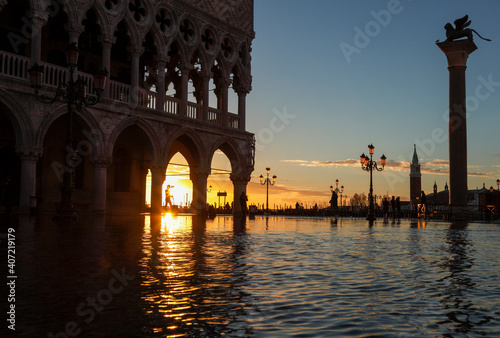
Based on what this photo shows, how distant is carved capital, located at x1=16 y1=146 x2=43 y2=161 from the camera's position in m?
21.0

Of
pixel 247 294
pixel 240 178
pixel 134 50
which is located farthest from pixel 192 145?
pixel 247 294

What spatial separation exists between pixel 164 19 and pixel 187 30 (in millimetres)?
1791

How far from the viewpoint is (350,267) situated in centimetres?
680

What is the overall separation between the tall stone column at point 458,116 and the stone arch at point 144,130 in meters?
18.2

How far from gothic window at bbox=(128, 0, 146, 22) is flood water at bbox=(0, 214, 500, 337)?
20.1 m

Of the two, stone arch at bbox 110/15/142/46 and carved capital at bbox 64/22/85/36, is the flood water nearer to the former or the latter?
carved capital at bbox 64/22/85/36

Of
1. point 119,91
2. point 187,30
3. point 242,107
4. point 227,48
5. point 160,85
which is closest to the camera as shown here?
point 119,91

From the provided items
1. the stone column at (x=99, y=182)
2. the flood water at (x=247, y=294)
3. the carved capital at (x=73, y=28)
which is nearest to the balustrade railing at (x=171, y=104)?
the stone column at (x=99, y=182)

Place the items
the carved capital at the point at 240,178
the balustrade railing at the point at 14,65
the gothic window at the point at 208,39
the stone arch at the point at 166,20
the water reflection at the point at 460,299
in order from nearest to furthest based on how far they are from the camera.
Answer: the water reflection at the point at 460,299 < the balustrade railing at the point at 14,65 < the stone arch at the point at 166,20 < the gothic window at the point at 208,39 < the carved capital at the point at 240,178

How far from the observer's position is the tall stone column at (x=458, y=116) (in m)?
32.1

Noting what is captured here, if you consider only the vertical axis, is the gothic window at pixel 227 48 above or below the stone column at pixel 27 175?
above

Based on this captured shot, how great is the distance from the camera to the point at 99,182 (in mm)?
24312

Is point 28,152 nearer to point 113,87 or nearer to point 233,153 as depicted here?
point 113,87

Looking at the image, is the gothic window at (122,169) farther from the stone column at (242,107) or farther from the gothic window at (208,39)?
the gothic window at (208,39)
